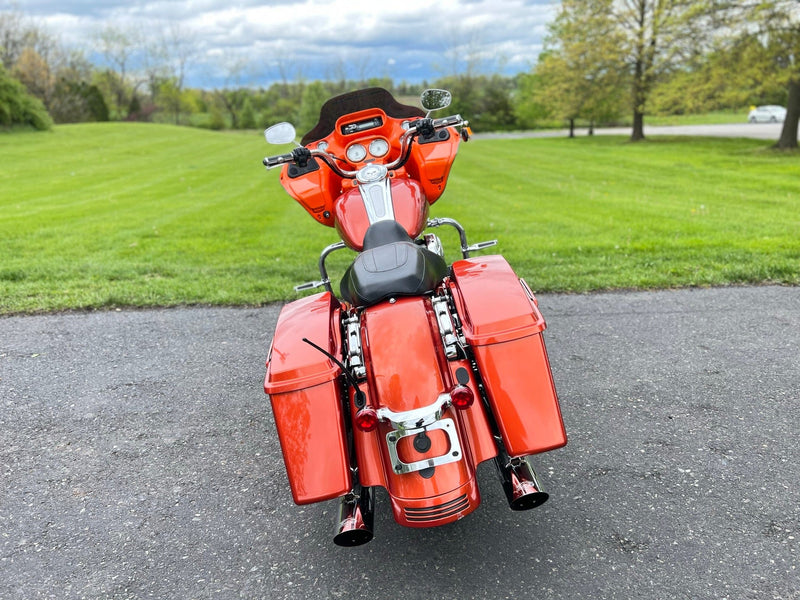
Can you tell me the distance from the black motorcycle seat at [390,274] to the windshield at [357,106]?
1317 millimetres

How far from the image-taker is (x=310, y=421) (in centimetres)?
219

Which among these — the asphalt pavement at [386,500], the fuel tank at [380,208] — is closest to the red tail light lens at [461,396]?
the asphalt pavement at [386,500]

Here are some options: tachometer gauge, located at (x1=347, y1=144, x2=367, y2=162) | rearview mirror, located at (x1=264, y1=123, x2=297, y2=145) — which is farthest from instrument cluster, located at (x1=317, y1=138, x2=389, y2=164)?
rearview mirror, located at (x1=264, y1=123, x2=297, y2=145)

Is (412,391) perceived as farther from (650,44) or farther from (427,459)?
(650,44)

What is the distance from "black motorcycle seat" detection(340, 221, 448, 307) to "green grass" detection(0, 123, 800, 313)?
10.8 ft

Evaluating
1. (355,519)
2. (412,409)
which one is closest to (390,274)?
(412,409)

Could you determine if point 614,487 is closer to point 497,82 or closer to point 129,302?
point 129,302

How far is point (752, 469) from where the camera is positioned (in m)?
2.78

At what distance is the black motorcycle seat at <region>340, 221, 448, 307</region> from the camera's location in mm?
2229

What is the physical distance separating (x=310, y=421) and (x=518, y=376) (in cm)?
83

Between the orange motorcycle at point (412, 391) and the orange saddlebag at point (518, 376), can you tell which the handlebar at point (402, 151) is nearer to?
the orange motorcycle at point (412, 391)

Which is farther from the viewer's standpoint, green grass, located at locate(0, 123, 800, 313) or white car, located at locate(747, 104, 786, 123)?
white car, located at locate(747, 104, 786, 123)

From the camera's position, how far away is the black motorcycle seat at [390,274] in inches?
87.7

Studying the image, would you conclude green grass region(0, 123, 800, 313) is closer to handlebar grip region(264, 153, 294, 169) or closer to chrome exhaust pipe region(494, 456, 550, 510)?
handlebar grip region(264, 153, 294, 169)
